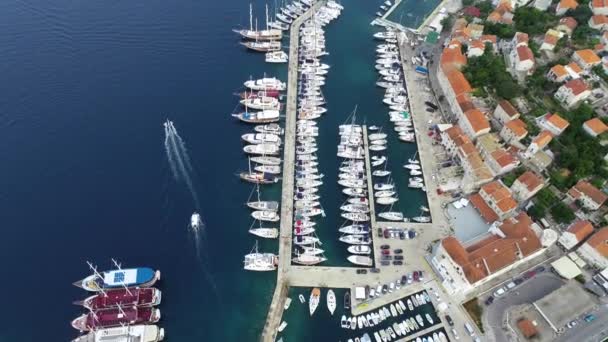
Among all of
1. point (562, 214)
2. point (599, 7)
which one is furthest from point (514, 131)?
point (599, 7)

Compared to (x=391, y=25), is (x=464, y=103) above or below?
below

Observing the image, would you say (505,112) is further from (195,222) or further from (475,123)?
(195,222)

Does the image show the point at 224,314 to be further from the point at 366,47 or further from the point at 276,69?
the point at 366,47

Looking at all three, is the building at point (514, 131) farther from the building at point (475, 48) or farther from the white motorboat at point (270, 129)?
the white motorboat at point (270, 129)

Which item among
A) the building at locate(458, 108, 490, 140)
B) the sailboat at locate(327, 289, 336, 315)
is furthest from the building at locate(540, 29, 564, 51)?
the sailboat at locate(327, 289, 336, 315)

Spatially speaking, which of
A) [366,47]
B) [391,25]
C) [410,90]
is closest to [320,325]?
[410,90]

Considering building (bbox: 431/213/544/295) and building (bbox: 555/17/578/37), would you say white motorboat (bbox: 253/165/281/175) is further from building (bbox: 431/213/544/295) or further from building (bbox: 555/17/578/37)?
building (bbox: 555/17/578/37)
